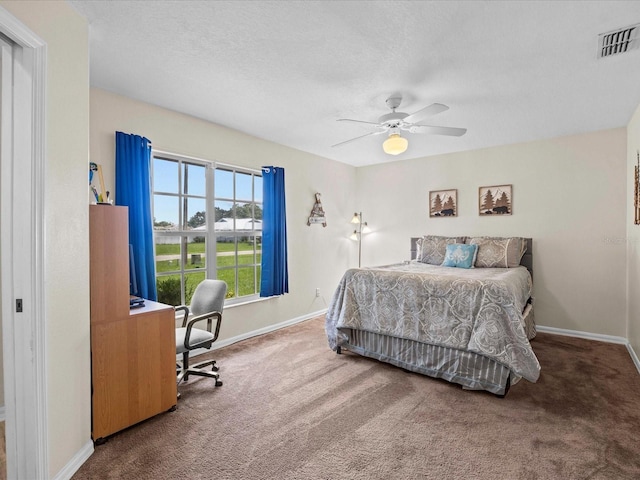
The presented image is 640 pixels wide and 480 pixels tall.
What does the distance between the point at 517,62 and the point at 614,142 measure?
2511mm

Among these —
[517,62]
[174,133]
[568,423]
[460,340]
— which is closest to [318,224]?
[174,133]

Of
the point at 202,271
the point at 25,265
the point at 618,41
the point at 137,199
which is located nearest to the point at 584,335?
the point at 618,41

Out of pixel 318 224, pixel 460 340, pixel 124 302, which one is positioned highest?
pixel 318 224

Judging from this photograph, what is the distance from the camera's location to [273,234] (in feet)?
13.9

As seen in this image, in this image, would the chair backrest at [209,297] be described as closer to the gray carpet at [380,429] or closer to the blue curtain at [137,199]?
the blue curtain at [137,199]

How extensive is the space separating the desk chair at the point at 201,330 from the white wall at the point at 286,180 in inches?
31.0

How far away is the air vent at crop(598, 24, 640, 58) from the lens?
2020 mm

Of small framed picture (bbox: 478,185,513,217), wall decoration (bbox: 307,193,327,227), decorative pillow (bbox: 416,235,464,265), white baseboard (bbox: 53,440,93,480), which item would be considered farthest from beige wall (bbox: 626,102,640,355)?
white baseboard (bbox: 53,440,93,480)

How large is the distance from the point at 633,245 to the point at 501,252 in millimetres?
1221

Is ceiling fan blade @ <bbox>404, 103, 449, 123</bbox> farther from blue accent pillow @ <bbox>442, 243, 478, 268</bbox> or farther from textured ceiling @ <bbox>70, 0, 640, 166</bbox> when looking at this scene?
blue accent pillow @ <bbox>442, 243, 478, 268</bbox>

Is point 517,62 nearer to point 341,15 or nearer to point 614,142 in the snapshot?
point 341,15

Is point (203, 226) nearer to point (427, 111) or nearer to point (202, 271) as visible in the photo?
point (202, 271)

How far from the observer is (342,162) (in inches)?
225

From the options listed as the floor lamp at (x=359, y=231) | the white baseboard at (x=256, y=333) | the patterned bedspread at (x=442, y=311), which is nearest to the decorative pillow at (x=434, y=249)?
the patterned bedspread at (x=442, y=311)
